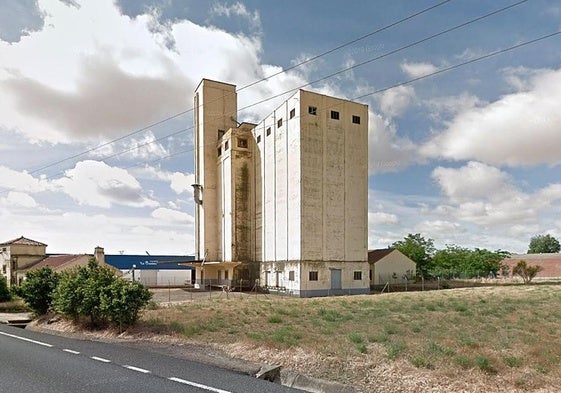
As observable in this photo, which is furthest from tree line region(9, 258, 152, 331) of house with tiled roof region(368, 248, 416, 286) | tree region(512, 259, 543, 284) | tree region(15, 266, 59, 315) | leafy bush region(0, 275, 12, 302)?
tree region(512, 259, 543, 284)

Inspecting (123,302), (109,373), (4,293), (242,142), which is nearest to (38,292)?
(123,302)

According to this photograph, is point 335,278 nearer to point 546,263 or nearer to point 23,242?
point 23,242

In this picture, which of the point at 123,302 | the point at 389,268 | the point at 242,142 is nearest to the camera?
the point at 123,302

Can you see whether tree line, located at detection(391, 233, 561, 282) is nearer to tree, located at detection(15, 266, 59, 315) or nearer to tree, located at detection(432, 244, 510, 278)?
tree, located at detection(432, 244, 510, 278)

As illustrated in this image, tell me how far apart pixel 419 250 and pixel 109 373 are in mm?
65495

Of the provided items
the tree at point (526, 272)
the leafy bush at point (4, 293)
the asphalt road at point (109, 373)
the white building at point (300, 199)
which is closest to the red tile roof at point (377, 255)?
the white building at point (300, 199)

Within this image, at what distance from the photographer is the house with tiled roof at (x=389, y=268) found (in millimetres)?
53219

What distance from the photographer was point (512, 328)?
15.4m

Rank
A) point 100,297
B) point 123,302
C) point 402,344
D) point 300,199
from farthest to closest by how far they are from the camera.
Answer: point 300,199, point 100,297, point 123,302, point 402,344

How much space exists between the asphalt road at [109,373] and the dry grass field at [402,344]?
163 centimetres

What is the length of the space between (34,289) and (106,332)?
958 centimetres

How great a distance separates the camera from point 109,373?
9.81 metres

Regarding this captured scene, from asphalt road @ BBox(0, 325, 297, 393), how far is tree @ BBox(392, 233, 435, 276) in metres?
60.9

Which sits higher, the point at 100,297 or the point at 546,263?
the point at 100,297
